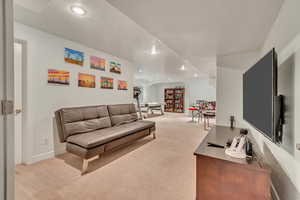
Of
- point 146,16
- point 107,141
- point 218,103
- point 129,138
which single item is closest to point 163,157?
point 129,138

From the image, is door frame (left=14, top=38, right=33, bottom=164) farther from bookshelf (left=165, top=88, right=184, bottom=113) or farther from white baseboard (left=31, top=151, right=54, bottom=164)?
bookshelf (left=165, top=88, right=184, bottom=113)

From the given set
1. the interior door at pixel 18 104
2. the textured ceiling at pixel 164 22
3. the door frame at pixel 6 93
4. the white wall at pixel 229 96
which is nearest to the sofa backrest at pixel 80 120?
the interior door at pixel 18 104

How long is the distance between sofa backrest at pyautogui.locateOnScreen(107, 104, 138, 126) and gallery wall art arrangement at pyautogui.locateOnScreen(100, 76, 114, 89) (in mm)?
573

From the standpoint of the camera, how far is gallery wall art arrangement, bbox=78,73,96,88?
9.64ft

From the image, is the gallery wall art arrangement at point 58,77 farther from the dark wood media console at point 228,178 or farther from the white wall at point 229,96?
the white wall at point 229,96

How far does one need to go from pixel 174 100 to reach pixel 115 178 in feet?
28.3

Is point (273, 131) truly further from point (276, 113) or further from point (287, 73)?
point (287, 73)

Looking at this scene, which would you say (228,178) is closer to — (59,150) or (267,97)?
(267,97)

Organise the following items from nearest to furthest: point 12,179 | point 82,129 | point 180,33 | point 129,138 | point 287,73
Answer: point 12,179, point 287,73, point 180,33, point 82,129, point 129,138

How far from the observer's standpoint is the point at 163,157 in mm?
2549

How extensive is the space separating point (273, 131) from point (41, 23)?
10.8ft

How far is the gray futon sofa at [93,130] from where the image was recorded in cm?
204

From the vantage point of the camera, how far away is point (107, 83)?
3533 millimetres

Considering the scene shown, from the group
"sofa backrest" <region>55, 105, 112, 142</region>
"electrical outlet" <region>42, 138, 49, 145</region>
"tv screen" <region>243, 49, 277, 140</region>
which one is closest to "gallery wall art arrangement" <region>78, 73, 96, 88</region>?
"sofa backrest" <region>55, 105, 112, 142</region>
